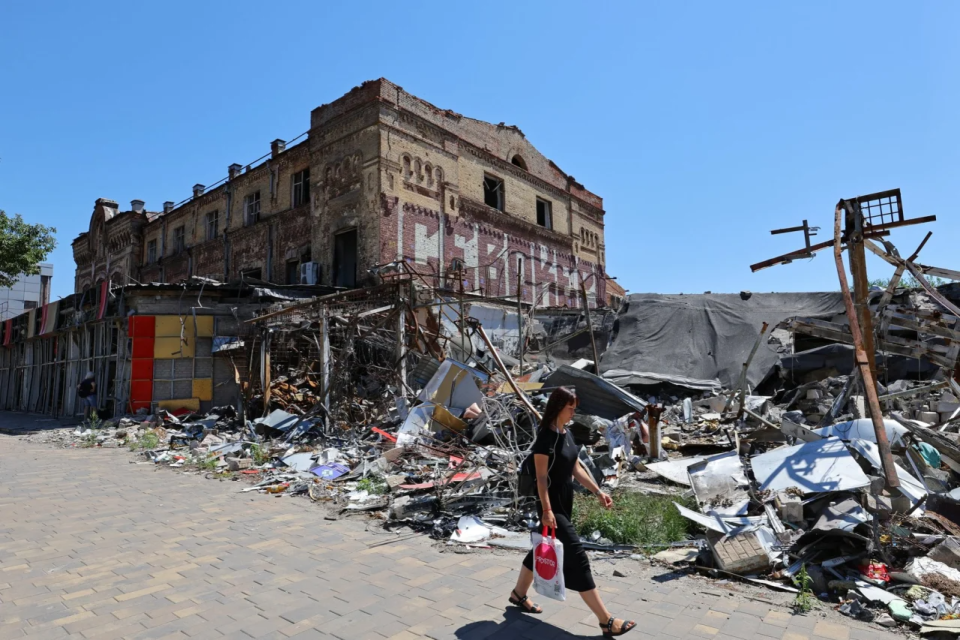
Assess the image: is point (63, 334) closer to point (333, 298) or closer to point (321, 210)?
point (321, 210)

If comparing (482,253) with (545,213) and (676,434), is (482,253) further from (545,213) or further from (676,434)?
(676,434)

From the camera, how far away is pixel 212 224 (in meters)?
27.6

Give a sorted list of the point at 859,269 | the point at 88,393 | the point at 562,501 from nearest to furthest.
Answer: the point at 562,501, the point at 859,269, the point at 88,393

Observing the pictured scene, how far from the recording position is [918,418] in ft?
30.7

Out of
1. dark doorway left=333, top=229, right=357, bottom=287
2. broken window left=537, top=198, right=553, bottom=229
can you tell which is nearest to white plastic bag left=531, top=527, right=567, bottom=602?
dark doorway left=333, top=229, right=357, bottom=287

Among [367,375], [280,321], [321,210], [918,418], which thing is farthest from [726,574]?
[321,210]

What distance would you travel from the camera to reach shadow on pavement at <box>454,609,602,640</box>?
143 inches

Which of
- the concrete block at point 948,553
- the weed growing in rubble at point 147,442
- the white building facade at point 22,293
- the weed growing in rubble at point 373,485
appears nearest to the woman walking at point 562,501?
the concrete block at point 948,553

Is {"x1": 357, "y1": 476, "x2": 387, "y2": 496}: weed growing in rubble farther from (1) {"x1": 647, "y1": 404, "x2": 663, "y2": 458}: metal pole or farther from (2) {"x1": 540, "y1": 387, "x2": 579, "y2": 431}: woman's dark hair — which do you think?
(2) {"x1": 540, "y1": 387, "x2": 579, "y2": 431}: woman's dark hair

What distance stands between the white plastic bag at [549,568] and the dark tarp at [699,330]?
13.5 meters

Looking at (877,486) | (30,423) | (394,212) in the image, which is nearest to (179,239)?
(30,423)

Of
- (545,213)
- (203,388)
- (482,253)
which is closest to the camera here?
(203,388)

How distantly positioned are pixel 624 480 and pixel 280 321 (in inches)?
444

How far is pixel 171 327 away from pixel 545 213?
56.2ft
